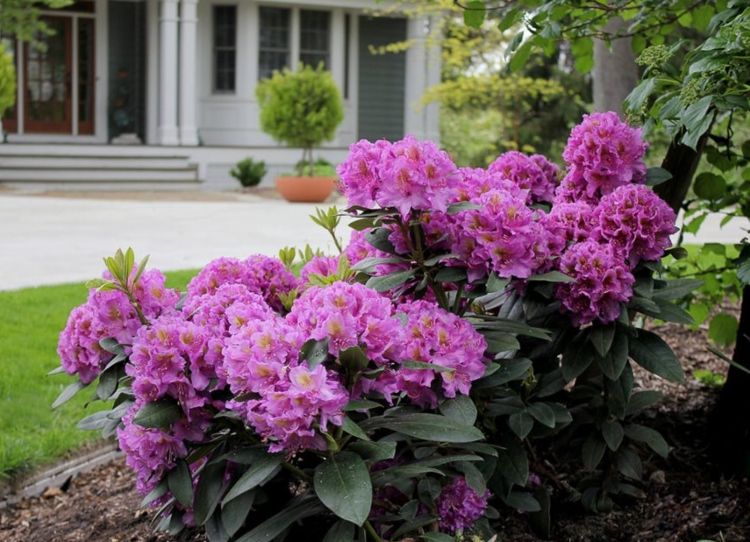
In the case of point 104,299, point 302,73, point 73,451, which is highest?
point 302,73

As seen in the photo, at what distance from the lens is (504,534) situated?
270 cm

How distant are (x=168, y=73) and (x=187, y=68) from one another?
38 cm

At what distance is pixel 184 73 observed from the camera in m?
19.2

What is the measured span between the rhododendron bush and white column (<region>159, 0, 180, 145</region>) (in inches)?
682

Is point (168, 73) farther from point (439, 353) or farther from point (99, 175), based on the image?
point (439, 353)

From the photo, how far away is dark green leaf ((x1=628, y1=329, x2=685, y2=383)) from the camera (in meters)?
2.35

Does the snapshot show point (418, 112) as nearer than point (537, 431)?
No

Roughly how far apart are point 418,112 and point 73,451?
1808cm

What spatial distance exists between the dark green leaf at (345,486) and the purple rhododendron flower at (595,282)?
71cm

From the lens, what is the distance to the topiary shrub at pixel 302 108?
1714 centimetres

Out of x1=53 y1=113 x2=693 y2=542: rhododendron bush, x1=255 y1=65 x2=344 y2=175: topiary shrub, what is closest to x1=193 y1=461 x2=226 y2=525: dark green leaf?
x1=53 y1=113 x2=693 y2=542: rhododendron bush

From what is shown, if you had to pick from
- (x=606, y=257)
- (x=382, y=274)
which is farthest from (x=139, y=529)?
(x=606, y=257)

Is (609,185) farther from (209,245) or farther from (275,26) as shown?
(275,26)

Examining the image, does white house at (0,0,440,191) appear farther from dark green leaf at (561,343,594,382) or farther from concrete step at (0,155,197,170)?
dark green leaf at (561,343,594,382)
